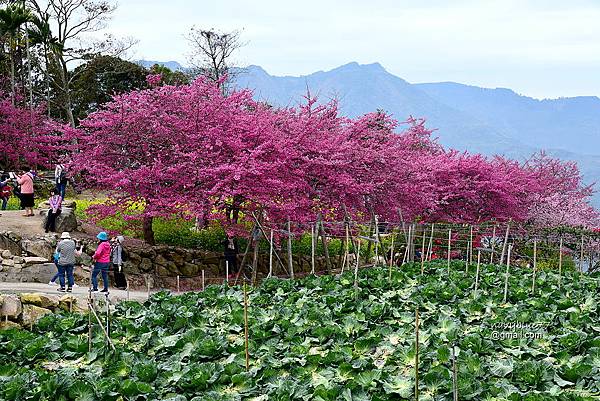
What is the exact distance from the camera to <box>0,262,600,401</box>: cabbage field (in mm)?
5711

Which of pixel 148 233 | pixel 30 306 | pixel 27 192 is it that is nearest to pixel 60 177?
pixel 27 192

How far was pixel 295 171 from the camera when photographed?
1495 centimetres

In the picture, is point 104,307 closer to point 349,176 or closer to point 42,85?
point 349,176

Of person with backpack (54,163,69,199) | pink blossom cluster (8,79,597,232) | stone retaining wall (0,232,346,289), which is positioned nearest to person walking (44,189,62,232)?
stone retaining wall (0,232,346,289)

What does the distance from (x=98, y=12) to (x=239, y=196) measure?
16.6m

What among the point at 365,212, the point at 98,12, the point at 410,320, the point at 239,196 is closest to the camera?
the point at 410,320

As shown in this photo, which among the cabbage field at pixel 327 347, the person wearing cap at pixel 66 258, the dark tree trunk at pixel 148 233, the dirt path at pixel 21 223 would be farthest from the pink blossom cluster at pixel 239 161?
the cabbage field at pixel 327 347

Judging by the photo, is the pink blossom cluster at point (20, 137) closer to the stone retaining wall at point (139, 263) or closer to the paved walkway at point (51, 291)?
the stone retaining wall at point (139, 263)

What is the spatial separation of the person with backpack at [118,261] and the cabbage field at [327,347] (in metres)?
4.33

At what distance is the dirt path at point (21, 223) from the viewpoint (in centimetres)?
1521

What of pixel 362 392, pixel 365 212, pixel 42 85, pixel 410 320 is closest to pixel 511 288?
pixel 410 320

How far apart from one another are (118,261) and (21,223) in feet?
11.6

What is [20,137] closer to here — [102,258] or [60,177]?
[60,177]

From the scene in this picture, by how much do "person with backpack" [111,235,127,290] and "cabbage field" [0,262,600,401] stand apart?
433cm
